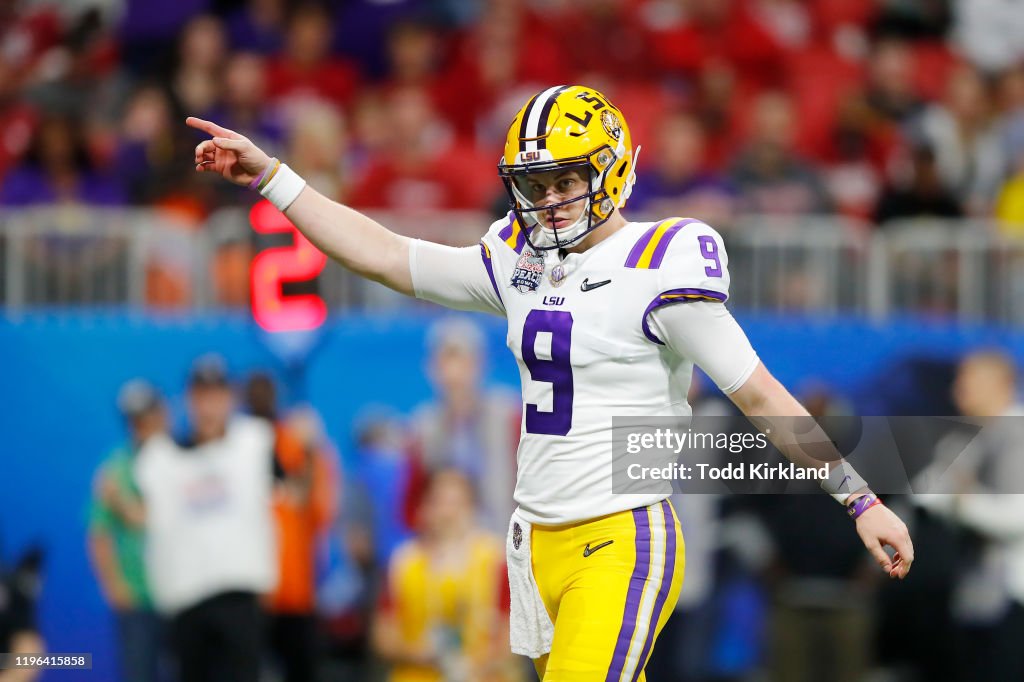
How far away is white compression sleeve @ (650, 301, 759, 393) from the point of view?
445cm

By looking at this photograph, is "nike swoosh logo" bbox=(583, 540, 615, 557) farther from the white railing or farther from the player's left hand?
the white railing

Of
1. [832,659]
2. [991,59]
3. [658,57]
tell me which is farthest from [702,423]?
[991,59]

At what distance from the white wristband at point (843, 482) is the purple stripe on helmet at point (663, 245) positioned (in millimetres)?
788

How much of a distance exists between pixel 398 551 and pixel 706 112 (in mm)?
3949

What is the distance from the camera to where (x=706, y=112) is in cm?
1101

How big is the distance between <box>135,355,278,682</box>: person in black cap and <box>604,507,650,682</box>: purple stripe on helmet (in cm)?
418

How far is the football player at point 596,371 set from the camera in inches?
175

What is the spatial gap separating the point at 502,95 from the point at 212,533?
4.26 metres

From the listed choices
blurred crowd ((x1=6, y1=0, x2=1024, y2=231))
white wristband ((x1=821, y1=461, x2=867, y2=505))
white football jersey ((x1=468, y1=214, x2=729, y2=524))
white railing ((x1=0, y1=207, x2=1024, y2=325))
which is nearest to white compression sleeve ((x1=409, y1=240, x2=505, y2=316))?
white football jersey ((x1=468, y1=214, x2=729, y2=524))

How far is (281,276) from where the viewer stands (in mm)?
9195

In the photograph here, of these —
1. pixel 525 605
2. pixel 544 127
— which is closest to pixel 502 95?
pixel 544 127

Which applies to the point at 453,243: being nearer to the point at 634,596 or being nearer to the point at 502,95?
the point at 502,95

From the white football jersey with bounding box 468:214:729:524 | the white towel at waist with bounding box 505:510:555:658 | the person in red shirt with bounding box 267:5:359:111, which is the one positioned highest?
the person in red shirt with bounding box 267:5:359:111

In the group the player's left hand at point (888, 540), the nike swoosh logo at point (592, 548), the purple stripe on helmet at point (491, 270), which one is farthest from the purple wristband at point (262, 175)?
the player's left hand at point (888, 540)
